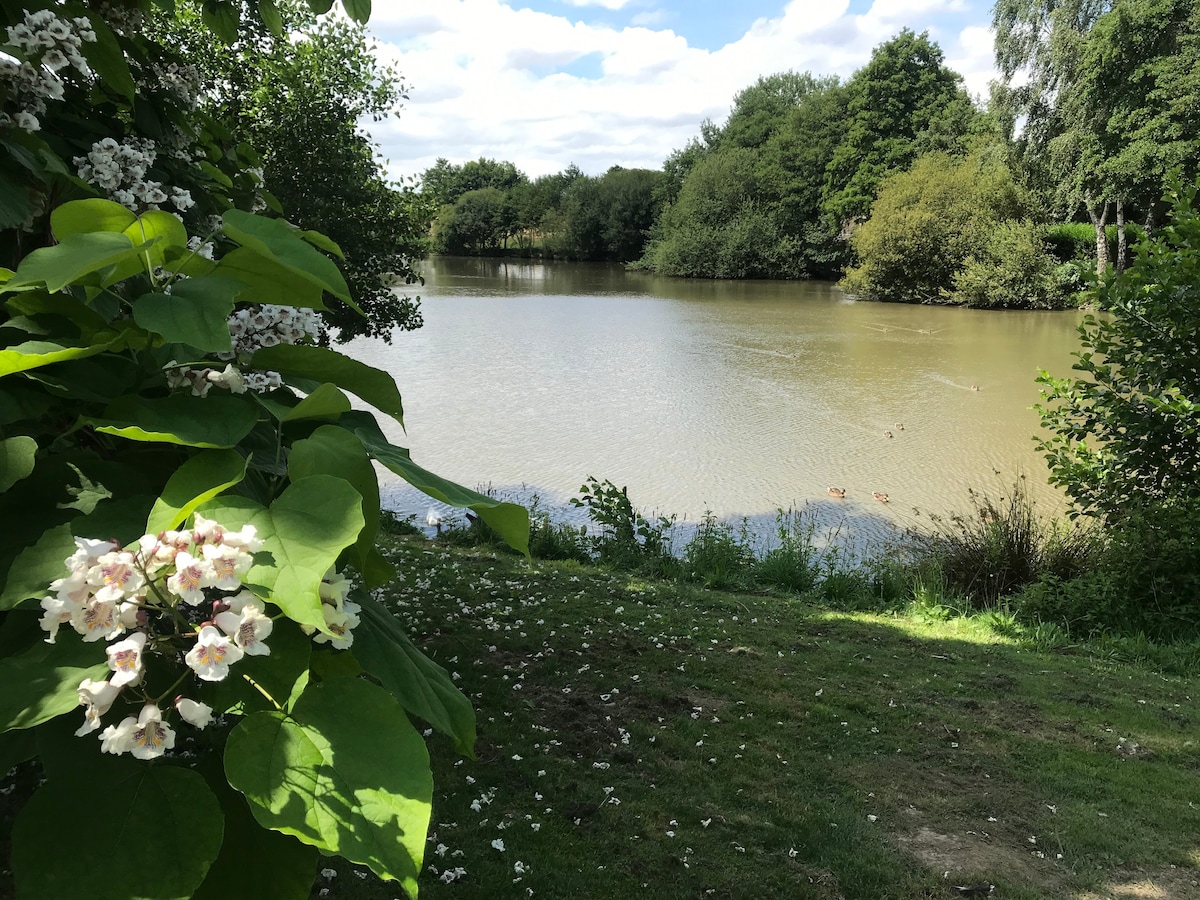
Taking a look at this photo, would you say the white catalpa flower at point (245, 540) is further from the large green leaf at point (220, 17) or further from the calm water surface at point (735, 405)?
the calm water surface at point (735, 405)

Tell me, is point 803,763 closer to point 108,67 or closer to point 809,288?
point 108,67

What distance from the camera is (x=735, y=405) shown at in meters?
15.0

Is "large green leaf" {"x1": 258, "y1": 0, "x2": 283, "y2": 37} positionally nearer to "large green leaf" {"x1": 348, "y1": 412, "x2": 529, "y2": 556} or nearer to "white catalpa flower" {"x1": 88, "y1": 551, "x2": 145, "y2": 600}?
"large green leaf" {"x1": 348, "y1": 412, "x2": 529, "y2": 556}

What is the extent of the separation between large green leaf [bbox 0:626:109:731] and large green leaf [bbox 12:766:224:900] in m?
0.09

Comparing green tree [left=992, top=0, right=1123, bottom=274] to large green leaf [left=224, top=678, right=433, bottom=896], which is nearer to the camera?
large green leaf [left=224, top=678, right=433, bottom=896]

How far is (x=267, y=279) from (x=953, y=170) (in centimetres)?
3755

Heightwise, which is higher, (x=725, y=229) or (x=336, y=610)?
(x=725, y=229)

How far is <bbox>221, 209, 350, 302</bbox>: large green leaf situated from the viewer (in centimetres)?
88

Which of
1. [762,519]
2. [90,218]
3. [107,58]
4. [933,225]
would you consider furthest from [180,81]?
[933,225]

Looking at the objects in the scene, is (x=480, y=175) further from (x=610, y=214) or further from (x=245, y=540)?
(x=245, y=540)

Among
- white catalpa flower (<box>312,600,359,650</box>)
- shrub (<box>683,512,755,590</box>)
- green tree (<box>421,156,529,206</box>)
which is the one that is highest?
green tree (<box>421,156,529,206</box>)

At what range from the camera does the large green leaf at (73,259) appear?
0.77m

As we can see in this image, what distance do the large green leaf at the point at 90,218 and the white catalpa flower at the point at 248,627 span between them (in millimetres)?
524

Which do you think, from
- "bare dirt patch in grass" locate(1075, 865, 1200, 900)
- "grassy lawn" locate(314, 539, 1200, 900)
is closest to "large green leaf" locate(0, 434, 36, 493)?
"grassy lawn" locate(314, 539, 1200, 900)
